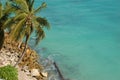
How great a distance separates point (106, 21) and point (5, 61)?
1100 inches

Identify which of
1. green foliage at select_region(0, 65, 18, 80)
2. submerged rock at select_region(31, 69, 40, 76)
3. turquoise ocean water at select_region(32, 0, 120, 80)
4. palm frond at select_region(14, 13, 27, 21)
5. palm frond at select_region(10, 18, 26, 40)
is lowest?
turquoise ocean water at select_region(32, 0, 120, 80)

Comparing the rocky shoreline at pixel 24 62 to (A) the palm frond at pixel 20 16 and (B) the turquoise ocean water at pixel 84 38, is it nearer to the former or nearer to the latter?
(B) the turquoise ocean water at pixel 84 38

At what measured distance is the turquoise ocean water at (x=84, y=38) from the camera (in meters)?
43.3

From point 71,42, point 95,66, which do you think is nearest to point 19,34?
point 95,66

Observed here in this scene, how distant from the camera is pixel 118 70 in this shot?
143 feet

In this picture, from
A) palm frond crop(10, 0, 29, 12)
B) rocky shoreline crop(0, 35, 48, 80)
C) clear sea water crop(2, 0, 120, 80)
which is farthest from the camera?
clear sea water crop(2, 0, 120, 80)

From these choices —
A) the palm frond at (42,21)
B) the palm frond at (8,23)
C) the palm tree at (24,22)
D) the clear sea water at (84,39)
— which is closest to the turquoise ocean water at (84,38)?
the clear sea water at (84,39)

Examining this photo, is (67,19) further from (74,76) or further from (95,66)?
(74,76)

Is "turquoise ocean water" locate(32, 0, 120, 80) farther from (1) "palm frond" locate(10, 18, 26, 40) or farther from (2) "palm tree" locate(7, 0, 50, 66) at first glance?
(1) "palm frond" locate(10, 18, 26, 40)

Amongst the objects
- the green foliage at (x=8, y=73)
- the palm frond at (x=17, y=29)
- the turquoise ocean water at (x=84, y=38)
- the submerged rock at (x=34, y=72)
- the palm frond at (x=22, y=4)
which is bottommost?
the turquoise ocean water at (x=84, y=38)

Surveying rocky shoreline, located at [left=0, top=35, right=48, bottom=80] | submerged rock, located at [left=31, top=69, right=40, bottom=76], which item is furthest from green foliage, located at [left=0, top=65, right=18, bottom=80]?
submerged rock, located at [left=31, top=69, right=40, bottom=76]

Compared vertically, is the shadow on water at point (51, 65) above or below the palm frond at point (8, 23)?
below

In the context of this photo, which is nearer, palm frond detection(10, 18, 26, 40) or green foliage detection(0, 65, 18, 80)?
green foliage detection(0, 65, 18, 80)

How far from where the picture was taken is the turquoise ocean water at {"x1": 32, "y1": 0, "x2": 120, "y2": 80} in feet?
142
